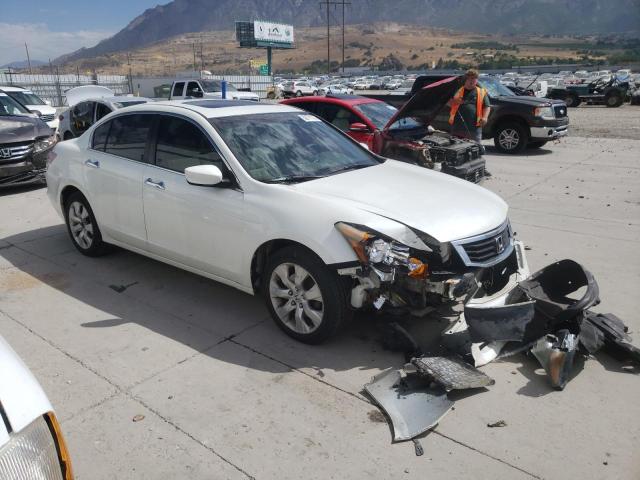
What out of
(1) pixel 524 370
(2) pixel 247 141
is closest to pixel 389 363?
(1) pixel 524 370

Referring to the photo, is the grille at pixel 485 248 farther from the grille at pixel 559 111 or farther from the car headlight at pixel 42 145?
the grille at pixel 559 111

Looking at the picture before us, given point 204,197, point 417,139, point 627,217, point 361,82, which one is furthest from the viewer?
point 361,82

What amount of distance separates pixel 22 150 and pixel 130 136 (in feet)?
17.0

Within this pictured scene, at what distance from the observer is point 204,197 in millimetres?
4219

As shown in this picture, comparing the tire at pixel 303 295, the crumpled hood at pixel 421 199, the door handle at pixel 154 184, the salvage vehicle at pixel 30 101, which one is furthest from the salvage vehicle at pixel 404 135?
the salvage vehicle at pixel 30 101

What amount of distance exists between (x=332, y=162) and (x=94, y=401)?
8.40ft

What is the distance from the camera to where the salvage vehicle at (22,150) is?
884 cm

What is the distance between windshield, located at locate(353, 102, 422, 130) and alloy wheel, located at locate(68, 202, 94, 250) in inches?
188

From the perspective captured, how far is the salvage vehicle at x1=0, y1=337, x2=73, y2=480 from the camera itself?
175cm

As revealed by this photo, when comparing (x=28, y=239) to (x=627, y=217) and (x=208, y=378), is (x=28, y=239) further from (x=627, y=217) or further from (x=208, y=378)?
(x=627, y=217)

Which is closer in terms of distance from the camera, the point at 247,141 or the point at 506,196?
the point at 247,141

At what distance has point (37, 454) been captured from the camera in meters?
1.84

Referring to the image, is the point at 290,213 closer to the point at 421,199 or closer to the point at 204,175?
the point at 204,175

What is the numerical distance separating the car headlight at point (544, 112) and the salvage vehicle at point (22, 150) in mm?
10087
